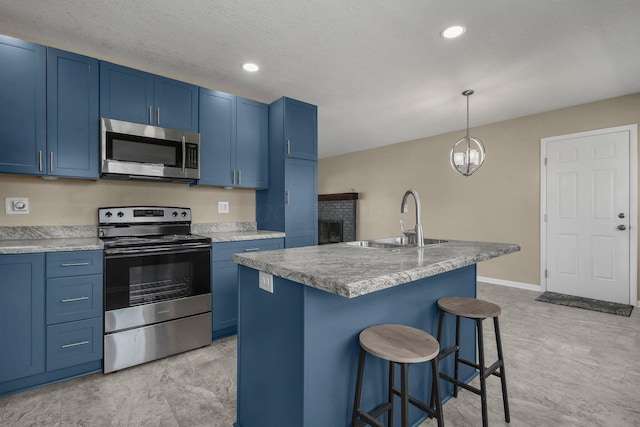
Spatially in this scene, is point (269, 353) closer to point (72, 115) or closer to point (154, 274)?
point (154, 274)

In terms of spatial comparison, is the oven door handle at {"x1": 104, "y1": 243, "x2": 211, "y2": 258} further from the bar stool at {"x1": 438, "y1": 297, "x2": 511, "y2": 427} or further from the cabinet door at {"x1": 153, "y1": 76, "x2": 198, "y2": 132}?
the bar stool at {"x1": 438, "y1": 297, "x2": 511, "y2": 427}

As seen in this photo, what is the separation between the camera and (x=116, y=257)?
2176mm

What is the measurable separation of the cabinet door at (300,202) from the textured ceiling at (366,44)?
89 cm

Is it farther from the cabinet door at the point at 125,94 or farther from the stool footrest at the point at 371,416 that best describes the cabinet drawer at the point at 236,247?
the stool footrest at the point at 371,416

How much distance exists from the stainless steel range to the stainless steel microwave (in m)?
0.33

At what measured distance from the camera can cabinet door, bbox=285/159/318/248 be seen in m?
3.29

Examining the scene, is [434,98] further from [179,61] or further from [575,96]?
[179,61]

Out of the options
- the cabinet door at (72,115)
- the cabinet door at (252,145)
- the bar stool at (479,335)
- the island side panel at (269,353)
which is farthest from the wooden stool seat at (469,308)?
the cabinet door at (72,115)

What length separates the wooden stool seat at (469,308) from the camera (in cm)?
163

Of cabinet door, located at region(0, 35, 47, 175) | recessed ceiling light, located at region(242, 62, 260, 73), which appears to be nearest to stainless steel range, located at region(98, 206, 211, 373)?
cabinet door, located at region(0, 35, 47, 175)

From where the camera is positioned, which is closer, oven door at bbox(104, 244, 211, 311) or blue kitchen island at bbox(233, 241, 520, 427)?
blue kitchen island at bbox(233, 241, 520, 427)

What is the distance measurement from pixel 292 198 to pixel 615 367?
298cm

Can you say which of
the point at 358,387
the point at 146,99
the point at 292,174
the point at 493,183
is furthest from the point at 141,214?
the point at 493,183

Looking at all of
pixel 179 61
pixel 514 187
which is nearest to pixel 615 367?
pixel 514 187
